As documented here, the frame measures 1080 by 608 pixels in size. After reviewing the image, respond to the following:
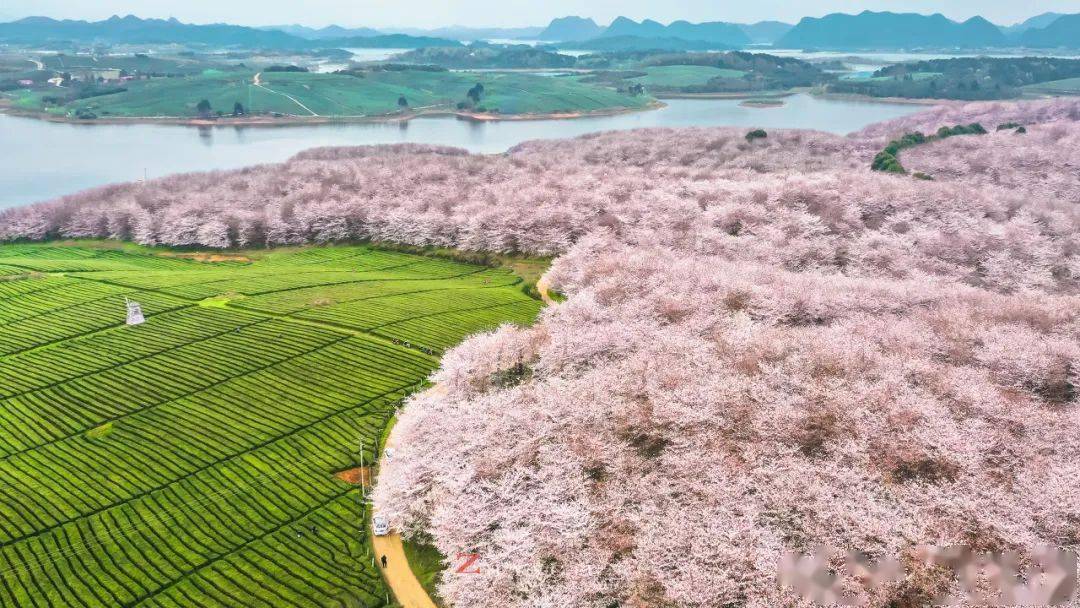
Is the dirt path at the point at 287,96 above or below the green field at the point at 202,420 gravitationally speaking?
above

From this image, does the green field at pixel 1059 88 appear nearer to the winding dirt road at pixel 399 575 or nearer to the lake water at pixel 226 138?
the lake water at pixel 226 138

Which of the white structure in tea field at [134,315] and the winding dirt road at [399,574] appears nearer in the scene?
the winding dirt road at [399,574]

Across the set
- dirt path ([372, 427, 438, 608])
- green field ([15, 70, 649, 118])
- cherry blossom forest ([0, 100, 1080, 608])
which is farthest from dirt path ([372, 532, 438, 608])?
green field ([15, 70, 649, 118])

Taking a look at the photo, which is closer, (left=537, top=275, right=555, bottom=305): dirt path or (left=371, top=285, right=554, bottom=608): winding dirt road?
(left=371, top=285, right=554, bottom=608): winding dirt road

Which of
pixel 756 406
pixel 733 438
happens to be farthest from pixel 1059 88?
pixel 733 438

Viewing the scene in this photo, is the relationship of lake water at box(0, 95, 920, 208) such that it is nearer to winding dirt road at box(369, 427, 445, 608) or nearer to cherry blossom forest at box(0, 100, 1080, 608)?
cherry blossom forest at box(0, 100, 1080, 608)

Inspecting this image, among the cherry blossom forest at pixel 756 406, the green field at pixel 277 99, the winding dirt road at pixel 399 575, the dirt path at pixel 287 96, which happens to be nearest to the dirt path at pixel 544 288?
the cherry blossom forest at pixel 756 406

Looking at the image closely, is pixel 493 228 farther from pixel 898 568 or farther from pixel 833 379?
pixel 898 568
